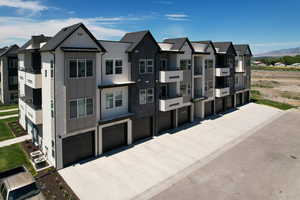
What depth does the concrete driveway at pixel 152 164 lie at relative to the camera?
14.2m

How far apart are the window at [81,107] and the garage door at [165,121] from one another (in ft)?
30.3

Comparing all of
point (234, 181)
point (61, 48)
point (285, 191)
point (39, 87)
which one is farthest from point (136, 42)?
point (285, 191)

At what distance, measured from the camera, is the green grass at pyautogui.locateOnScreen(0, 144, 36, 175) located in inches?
659

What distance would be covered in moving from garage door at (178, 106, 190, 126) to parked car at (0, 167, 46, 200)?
18.3 m

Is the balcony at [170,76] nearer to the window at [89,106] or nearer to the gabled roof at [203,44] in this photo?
the gabled roof at [203,44]

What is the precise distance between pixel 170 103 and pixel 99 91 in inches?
347

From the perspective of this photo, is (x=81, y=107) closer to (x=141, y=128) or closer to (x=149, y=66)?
(x=141, y=128)

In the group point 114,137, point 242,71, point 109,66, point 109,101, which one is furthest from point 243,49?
point 114,137

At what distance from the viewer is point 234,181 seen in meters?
15.2

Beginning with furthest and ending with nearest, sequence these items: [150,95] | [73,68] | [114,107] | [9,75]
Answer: [9,75], [150,95], [114,107], [73,68]

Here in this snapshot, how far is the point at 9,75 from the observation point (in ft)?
128

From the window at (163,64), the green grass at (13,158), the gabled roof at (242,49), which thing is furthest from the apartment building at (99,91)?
the gabled roof at (242,49)

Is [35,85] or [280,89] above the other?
[35,85]

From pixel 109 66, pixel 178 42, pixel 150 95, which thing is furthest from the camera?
pixel 178 42
